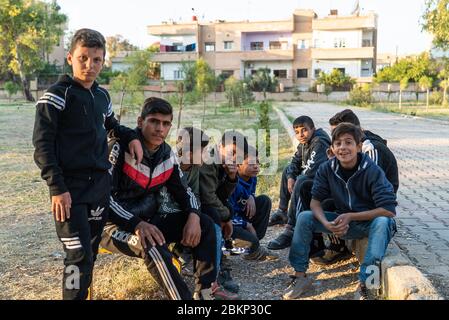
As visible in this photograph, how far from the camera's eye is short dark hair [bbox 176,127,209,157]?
13.0 ft

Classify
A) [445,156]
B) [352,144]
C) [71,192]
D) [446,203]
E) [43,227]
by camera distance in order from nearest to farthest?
[71,192]
[352,144]
[43,227]
[446,203]
[445,156]

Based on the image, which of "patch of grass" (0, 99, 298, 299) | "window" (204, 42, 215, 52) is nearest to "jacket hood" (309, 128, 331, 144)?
"patch of grass" (0, 99, 298, 299)

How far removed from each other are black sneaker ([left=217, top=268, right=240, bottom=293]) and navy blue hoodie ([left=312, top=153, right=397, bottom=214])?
89 cm

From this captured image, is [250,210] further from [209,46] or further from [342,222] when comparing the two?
[209,46]

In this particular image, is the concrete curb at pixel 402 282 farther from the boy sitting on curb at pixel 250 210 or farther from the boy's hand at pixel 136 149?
the boy's hand at pixel 136 149

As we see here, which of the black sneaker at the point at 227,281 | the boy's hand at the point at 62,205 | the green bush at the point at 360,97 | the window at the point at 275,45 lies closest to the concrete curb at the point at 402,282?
the black sneaker at the point at 227,281

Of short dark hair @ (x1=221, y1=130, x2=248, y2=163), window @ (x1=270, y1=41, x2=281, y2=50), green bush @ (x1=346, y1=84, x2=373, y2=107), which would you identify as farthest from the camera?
window @ (x1=270, y1=41, x2=281, y2=50)

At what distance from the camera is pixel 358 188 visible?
3.88 meters

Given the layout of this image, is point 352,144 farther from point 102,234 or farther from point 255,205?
point 102,234

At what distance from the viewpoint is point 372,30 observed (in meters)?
52.1

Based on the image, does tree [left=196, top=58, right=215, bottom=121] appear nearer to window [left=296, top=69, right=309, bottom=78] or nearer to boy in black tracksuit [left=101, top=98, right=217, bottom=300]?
window [left=296, top=69, right=309, bottom=78]

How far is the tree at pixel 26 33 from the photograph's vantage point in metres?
38.0

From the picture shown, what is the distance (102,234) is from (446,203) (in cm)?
445
